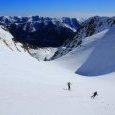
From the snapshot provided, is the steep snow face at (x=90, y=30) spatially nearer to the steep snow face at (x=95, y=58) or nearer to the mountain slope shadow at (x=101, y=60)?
the steep snow face at (x=95, y=58)

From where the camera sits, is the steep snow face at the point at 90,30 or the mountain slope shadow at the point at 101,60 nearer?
the mountain slope shadow at the point at 101,60

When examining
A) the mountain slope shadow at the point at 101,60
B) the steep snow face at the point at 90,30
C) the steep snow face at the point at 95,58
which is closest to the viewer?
the mountain slope shadow at the point at 101,60

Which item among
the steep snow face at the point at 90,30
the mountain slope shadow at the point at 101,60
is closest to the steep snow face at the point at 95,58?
the mountain slope shadow at the point at 101,60

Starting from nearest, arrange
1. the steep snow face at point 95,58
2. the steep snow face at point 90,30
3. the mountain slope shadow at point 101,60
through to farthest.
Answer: the mountain slope shadow at point 101,60, the steep snow face at point 95,58, the steep snow face at point 90,30

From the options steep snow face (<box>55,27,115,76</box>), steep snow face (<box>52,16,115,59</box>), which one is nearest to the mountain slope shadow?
steep snow face (<box>55,27,115,76</box>)

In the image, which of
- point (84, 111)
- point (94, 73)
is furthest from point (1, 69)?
point (94, 73)

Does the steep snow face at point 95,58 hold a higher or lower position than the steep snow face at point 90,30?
lower

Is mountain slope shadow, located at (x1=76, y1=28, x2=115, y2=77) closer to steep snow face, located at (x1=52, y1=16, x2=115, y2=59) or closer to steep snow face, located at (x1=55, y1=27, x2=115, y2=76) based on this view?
steep snow face, located at (x1=55, y1=27, x2=115, y2=76)

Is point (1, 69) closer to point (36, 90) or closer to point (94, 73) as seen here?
point (36, 90)

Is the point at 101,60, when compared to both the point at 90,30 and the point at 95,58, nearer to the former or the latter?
the point at 95,58
